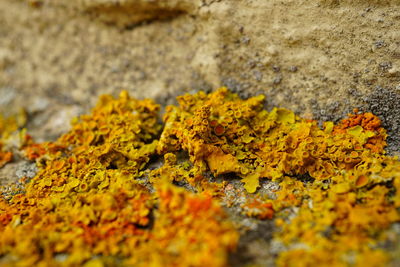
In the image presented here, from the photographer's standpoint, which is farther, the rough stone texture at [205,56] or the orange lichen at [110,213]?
the rough stone texture at [205,56]

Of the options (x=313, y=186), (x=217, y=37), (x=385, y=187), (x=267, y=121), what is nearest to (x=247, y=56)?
(x=217, y=37)

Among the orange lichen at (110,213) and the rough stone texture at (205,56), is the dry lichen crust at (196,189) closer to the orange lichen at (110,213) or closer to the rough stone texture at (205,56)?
the orange lichen at (110,213)

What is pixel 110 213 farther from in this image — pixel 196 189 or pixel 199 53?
pixel 199 53

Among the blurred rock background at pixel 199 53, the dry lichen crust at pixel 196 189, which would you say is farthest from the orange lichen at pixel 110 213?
the blurred rock background at pixel 199 53

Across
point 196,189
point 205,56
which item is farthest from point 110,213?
point 205,56

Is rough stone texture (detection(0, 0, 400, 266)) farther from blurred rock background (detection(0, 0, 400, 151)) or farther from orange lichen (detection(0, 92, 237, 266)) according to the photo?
orange lichen (detection(0, 92, 237, 266))

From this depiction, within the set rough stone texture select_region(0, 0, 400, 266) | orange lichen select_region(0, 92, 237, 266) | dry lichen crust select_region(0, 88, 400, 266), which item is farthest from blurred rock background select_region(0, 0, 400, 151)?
orange lichen select_region(0, 92, 237, 266)
